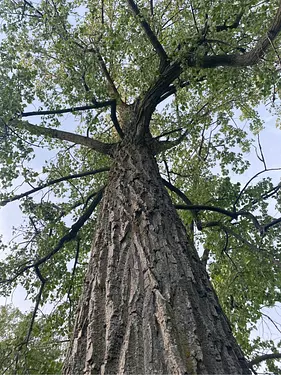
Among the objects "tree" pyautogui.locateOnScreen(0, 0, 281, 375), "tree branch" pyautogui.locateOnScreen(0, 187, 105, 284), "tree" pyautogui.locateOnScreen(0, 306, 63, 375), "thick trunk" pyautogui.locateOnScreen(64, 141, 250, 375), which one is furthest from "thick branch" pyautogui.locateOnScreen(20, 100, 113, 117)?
"tree" pyautogui.locateOnScreen(0, 306, 63, 375)

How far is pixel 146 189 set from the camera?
115 inches

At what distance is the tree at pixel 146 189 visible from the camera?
152cm

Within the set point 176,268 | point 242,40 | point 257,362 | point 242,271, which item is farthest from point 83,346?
point 242,40

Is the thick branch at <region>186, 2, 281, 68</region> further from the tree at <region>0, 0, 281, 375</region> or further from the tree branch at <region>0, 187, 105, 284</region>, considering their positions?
the tree branch at <region>0, 187, 105, 284</region>

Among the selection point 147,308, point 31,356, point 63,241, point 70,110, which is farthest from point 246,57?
point 31,356

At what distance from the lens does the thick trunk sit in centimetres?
132

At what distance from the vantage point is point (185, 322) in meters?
1.49

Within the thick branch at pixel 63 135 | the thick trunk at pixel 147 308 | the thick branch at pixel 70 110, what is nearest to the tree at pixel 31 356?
the thick trunk at pixel 147 308

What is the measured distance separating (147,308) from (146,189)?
151cm

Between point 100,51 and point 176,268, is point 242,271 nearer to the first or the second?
point 176,268

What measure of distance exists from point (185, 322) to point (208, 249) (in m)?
4.37

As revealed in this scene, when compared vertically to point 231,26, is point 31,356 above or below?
below

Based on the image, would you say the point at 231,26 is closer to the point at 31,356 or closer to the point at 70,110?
the point at 70,110

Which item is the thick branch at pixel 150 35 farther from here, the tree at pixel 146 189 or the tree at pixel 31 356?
the tree at pixel 31 356
